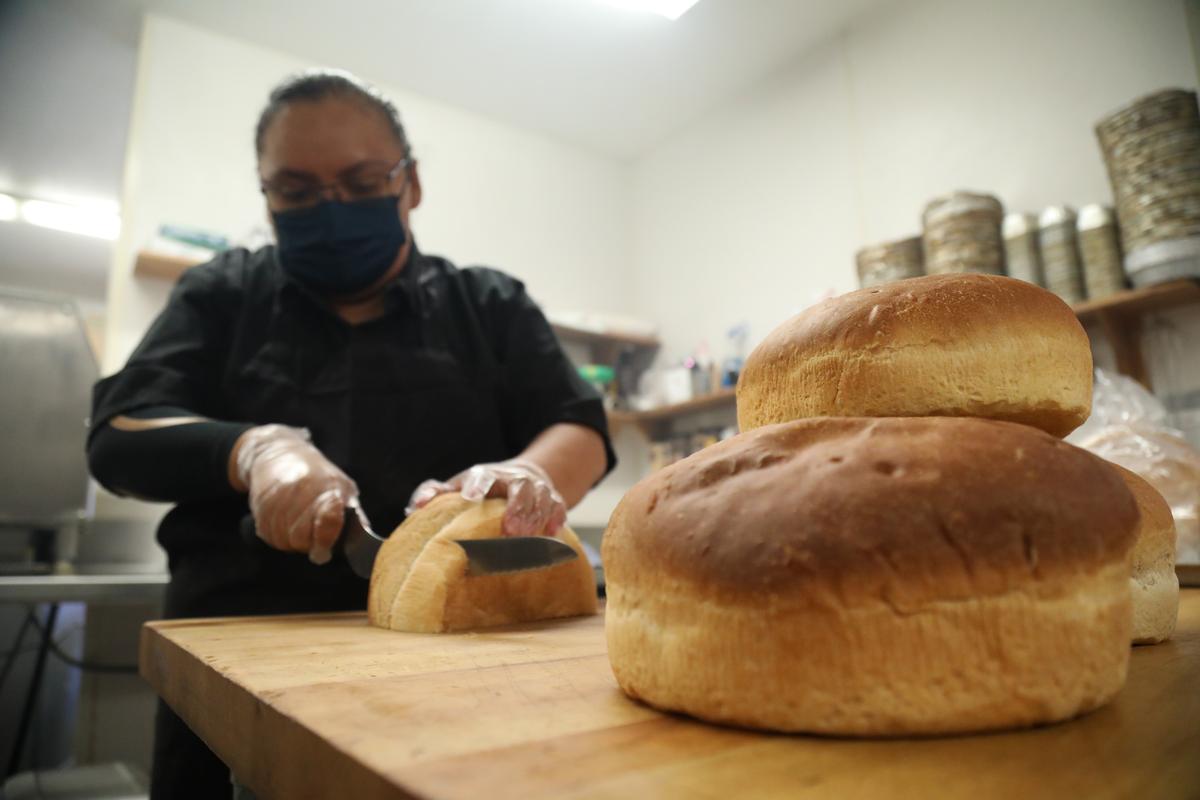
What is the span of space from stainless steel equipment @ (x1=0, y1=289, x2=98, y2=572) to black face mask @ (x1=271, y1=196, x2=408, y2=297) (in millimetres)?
2343

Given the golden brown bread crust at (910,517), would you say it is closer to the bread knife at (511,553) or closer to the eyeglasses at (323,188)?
the bread knife at (511,553)

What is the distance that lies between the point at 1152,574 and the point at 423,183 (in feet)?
12.3

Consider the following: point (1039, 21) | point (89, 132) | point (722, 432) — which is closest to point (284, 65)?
point (89, 132)

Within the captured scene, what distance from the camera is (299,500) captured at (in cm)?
113

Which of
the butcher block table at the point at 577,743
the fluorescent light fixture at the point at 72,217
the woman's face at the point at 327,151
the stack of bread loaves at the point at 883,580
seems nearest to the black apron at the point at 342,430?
the woman's face at the point at 327,151

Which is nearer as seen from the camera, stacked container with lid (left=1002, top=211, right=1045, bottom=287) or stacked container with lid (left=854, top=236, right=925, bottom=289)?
stacked container with lid (left=1002, top=211, right=1045, bottom=287)

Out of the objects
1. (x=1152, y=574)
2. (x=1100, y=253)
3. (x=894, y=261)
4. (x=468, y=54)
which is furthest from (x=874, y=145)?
(x=1152, y=574)

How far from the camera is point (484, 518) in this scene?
3.50 feet

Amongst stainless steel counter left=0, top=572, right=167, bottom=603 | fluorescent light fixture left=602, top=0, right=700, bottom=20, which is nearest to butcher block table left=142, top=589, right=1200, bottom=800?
stainless steel counter left=0, top=572, right=167, bottom=603

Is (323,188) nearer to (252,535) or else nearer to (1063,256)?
(252,535)

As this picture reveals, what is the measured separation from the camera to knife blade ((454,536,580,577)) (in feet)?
3.29

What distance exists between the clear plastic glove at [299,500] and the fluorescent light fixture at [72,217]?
5.01m

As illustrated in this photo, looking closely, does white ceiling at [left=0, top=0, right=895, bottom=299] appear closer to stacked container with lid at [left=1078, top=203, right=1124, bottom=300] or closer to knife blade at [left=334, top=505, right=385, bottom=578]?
stacked container with lid at [left=1078, top=203, right=1124, bottom=300]

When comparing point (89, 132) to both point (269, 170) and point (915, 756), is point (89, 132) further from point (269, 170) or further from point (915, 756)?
point (915, 756)
